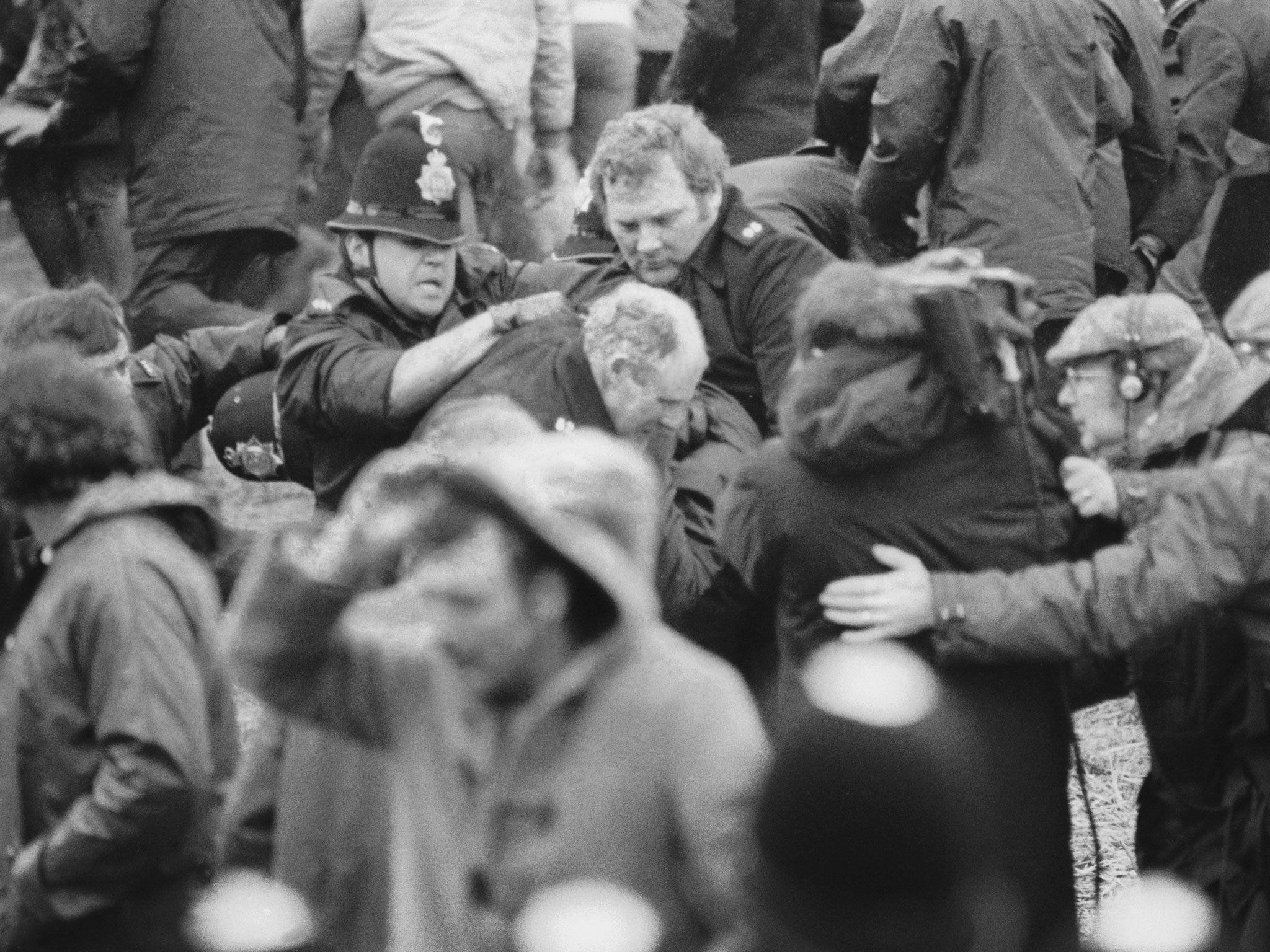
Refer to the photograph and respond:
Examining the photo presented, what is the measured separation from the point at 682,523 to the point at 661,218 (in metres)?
1.01

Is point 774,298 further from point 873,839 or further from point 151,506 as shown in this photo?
point 873,839

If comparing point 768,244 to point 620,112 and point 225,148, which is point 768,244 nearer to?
point 225,148

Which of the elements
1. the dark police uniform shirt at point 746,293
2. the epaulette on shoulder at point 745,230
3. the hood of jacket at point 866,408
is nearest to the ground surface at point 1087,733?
the hood of jacket at point 866,408

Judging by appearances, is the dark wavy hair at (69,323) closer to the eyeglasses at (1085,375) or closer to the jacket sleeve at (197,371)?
the jacket sleeve at (197,371)

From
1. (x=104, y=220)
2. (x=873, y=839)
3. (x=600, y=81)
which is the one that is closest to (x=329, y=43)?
(x=104, y=220)

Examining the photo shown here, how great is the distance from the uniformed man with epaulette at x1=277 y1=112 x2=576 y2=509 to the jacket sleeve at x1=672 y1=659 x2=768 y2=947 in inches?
89.9

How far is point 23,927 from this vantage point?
3.90m

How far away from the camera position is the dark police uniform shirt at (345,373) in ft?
17.2

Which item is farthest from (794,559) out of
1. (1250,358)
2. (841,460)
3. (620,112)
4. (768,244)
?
(620,112)

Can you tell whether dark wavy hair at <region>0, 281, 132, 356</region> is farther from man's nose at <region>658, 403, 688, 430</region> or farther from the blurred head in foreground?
the blurred head in foreground

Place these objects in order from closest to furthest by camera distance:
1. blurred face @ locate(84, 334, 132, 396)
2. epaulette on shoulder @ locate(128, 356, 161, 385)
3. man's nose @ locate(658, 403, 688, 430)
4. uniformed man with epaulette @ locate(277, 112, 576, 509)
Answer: man's nose @ locate(658, 403, 688, 430) → uniformed man with epaulette @ locate(277, 112, 576, 509) → blurred face @ locate(84, 334, 132, 396) → epaulette on shoulder @ locate(128, 356, 161, 385)

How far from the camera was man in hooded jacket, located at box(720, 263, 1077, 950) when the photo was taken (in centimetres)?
397

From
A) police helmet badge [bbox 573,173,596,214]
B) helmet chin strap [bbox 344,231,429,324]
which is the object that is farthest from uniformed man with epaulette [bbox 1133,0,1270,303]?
helmet chin strap [bbox 344,231,429,324]

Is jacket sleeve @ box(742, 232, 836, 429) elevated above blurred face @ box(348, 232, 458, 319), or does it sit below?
below
